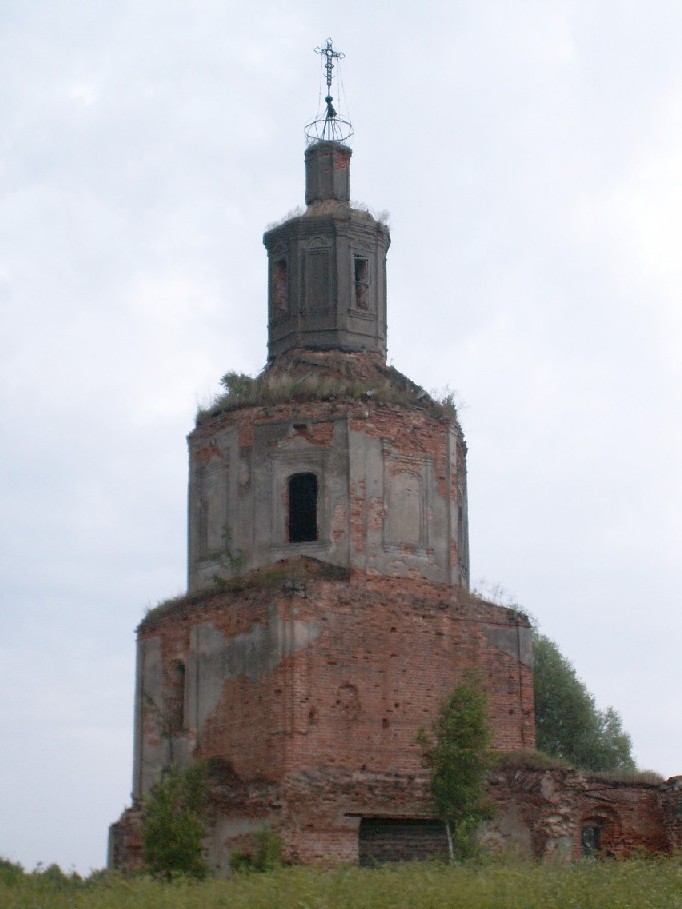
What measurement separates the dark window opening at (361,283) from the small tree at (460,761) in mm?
7011

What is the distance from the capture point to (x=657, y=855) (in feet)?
76.1

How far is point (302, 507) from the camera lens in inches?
949

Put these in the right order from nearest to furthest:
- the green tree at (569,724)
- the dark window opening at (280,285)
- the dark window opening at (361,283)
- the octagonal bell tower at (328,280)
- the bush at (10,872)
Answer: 1. the bush at (10,872)
2. the octagonal bell tower at (328,280)
3. the dark window opening at (361,283)
4. the dark window opening at (280,285)
5. the green tree at (569,724)

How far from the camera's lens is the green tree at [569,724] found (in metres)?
33.6

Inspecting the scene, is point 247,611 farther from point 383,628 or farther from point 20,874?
point 20,874

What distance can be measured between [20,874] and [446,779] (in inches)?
214

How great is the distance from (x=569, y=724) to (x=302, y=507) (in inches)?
471

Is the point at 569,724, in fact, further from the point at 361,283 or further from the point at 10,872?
the point at 10,872

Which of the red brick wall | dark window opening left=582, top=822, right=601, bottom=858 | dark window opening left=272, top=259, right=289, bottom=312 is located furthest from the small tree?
dark window opening left=272, top=259, right=289, bottom=312

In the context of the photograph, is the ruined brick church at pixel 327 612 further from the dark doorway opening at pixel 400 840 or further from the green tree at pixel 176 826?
the green tree at pixel 176 826

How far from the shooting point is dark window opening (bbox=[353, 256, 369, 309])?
25969 mm

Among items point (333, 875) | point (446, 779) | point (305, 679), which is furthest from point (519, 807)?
point (333, 875)

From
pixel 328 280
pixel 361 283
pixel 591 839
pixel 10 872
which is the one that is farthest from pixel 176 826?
pixel 361 283

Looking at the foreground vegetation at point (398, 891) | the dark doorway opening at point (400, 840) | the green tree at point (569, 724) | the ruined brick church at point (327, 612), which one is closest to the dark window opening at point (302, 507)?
the ruined brick church at point (327, 612)
